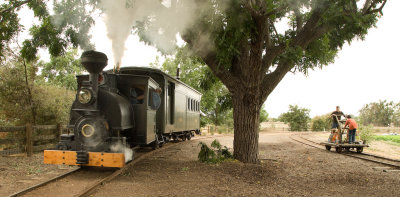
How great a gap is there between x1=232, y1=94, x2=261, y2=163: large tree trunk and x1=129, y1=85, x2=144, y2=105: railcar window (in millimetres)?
2638

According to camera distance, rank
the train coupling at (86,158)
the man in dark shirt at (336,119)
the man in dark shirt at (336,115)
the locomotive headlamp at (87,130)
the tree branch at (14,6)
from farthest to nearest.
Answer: the man in dark shirt at (336,115), the man in dark shirt at (336,119), the tree branch at (14,6), the locomotive headlamp at (87,130), the train coupling at (86,158)

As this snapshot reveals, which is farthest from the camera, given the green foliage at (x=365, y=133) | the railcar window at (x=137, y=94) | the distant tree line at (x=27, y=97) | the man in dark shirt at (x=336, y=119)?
the green foliage at (x=365, y=133)

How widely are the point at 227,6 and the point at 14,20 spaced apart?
5.62 metres

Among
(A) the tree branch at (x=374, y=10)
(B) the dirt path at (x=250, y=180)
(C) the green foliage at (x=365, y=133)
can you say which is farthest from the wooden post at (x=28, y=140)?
(C) the green foliage at (x=365, y=133)

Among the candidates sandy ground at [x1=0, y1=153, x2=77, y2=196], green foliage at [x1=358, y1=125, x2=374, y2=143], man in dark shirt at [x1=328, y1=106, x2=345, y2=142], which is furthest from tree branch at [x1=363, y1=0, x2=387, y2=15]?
green foliage at [x1=358, y1=125, x2=374, y2=143]

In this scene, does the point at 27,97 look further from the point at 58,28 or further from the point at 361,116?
the point at 361,116

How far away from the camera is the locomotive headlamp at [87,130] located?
6.07 meters

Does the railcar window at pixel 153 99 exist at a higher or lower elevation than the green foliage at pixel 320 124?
higher

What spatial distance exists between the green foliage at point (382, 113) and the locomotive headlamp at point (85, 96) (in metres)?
59.2

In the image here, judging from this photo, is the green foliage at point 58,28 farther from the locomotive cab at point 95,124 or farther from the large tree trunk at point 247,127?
the large tree trunk at point 247,127

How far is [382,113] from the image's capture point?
181 feet

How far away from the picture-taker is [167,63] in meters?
32.0

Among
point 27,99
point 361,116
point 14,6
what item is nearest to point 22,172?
point 14,6

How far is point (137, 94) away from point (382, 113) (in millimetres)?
59953
